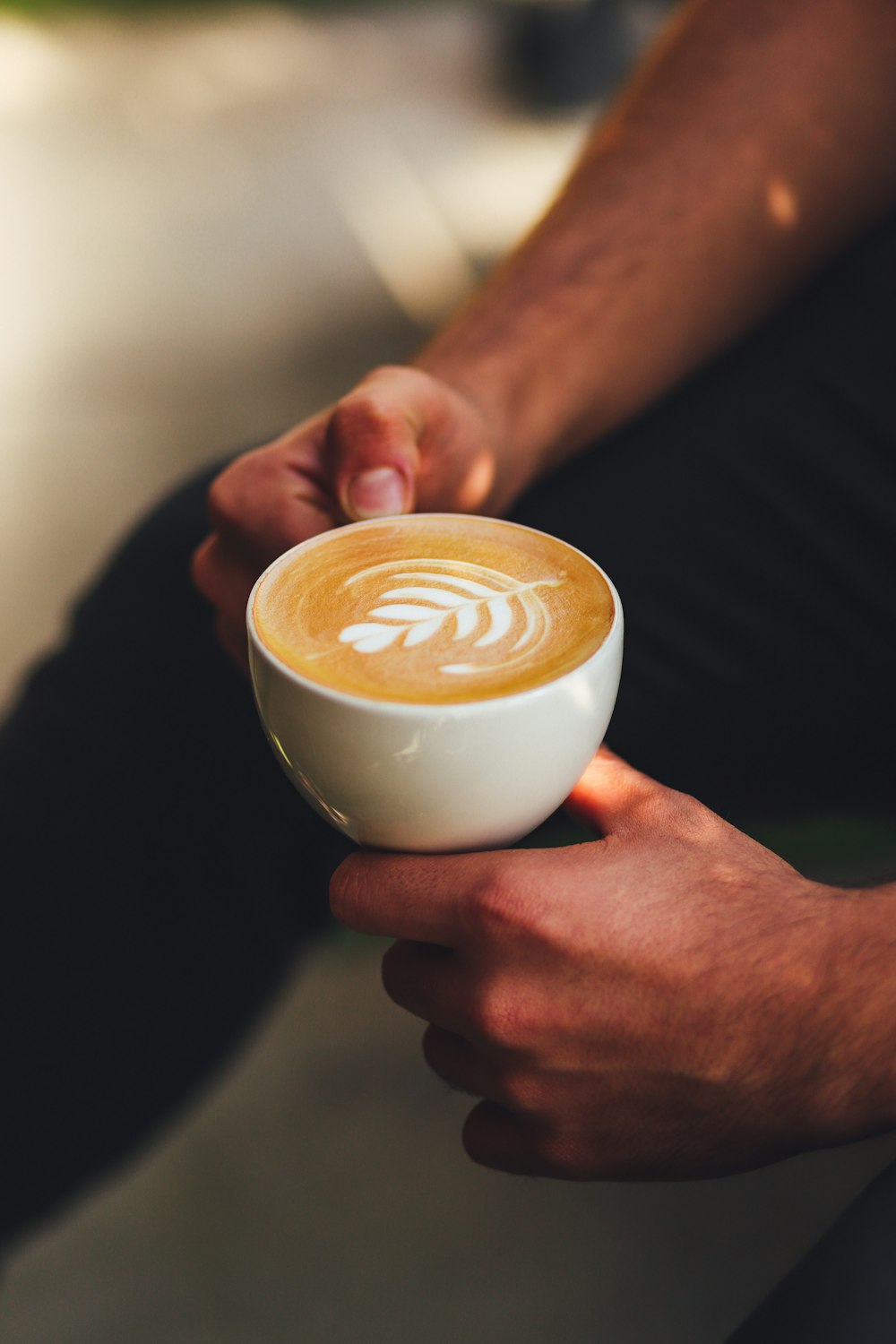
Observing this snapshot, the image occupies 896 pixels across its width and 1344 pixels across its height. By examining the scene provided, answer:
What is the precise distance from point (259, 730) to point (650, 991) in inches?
18.7

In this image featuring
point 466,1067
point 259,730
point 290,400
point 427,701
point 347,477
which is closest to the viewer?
point 427,701

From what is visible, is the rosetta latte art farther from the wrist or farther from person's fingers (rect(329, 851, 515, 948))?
the wrist

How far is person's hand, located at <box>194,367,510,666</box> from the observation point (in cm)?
81

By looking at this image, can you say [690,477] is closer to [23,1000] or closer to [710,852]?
[710,852]

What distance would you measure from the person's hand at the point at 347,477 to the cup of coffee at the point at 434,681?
0.09 m

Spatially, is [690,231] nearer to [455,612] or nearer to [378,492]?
[378,492]

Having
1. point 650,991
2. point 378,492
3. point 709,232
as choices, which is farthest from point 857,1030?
point 709,232

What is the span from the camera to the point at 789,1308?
0.58 m

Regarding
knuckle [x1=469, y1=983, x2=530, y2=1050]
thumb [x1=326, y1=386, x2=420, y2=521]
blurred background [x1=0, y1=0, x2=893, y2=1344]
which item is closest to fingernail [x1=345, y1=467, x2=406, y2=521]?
thumb [x1=326, y1=386, x2=420, y2=521]

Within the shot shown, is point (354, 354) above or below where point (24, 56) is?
below

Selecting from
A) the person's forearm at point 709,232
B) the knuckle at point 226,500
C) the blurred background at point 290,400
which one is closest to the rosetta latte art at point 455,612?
the knuckle at point 226,500

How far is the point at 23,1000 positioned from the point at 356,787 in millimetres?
454

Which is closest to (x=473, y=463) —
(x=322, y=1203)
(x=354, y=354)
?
(x=322, y=1203)

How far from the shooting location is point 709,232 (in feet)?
3.52
